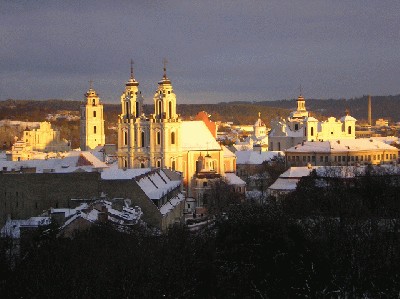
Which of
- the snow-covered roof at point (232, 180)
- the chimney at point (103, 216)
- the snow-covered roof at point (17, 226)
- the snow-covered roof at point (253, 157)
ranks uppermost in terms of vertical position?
the snow-covered roof at point (253, 157)

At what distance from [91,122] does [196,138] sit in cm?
4530

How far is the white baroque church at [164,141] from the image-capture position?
275 feet

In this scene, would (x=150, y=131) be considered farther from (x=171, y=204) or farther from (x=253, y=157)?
(x=253, y=157)

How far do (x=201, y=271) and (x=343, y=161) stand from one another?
76.7m

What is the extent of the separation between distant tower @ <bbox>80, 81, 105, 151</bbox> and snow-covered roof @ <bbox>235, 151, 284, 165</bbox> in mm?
21560

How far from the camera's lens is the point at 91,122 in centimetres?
13025

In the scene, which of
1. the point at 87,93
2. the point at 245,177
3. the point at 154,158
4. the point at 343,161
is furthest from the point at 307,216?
the point at 87,93

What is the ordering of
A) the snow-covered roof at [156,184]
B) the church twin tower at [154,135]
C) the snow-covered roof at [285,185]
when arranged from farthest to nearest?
the church twin tower at [154,135]
the snow-covered roof at [285,185]
the snow-covered roof at [156,184]

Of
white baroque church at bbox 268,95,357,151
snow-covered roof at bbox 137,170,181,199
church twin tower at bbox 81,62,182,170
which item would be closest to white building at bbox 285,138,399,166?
white baroque church at bbox 268,95,357,151

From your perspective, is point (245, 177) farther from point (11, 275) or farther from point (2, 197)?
point (11, 275)

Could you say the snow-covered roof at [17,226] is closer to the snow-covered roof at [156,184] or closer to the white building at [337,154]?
the snow-covered roof at [156,184]

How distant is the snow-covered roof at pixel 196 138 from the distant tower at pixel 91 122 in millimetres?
42417

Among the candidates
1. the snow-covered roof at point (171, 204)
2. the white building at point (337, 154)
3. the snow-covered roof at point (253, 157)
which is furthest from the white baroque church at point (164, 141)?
the snow-covered roof at point (253, 157)

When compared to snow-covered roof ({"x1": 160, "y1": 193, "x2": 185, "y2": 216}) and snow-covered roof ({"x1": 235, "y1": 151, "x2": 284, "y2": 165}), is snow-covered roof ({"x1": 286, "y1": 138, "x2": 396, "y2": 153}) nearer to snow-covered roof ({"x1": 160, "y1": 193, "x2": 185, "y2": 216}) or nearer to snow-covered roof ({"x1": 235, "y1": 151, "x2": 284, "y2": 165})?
snow-covered roof ({"x1": 235, "y1": 151, "x2": 284, "y2": 165})
